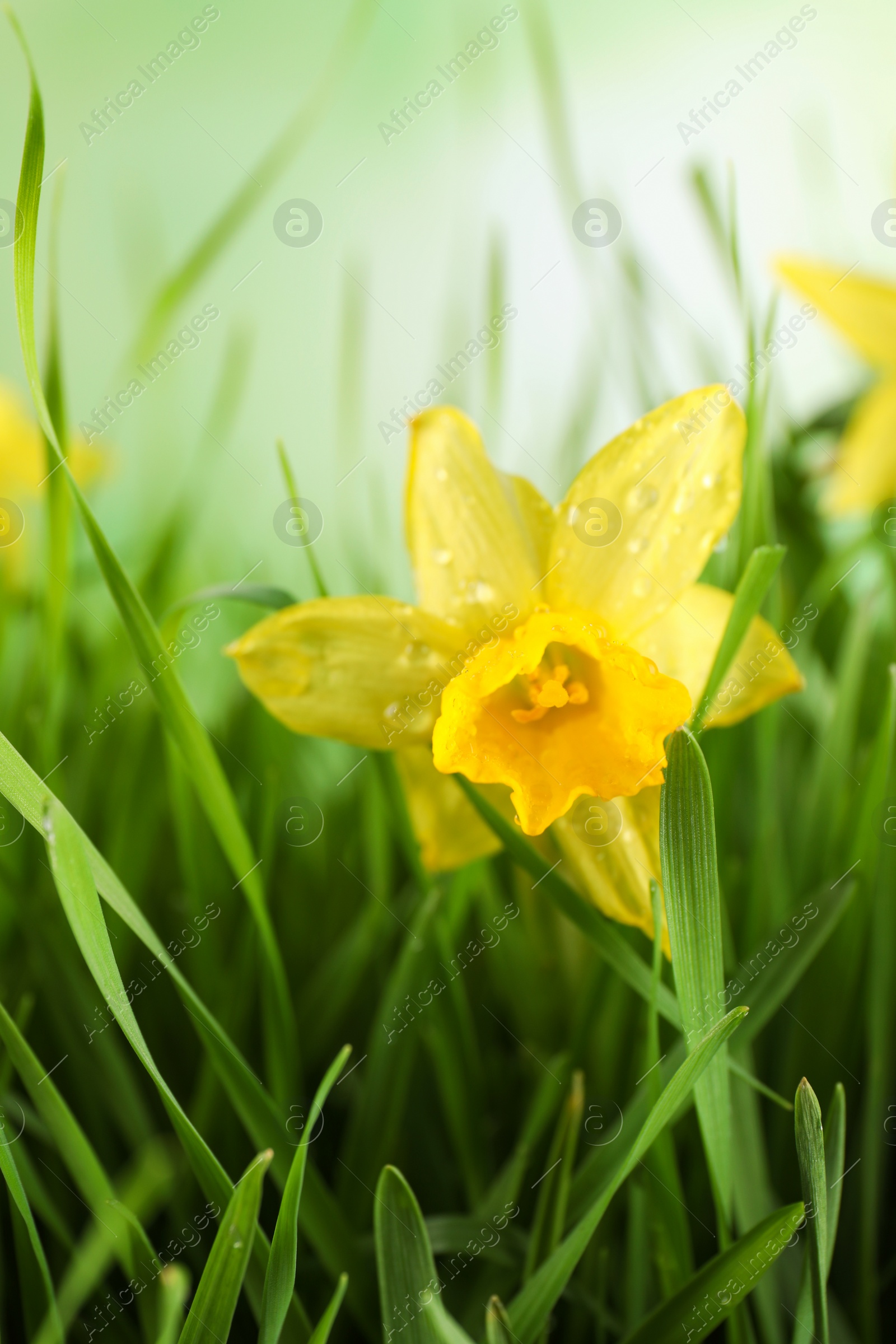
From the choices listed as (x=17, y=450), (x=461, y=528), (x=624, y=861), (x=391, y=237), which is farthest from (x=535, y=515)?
(x=391, y=237)

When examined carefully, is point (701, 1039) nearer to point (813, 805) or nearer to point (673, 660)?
point (673, 660)

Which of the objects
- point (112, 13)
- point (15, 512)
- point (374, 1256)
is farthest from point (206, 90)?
point (374, 1256)

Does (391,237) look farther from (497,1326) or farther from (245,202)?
(497,1326)

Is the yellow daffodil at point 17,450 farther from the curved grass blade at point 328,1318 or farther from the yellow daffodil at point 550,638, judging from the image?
the curved grass blade at point 328,1318

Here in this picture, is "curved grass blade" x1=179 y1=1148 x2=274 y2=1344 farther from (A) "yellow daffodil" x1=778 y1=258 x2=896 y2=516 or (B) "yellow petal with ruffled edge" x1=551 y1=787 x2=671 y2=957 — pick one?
(A) "yellow daffodil" x1=778 y1=258 x2=896 y2=516

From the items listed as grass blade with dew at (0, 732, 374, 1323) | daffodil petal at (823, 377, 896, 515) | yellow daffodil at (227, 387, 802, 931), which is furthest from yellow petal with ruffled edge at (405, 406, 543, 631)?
daffodil petal at (823, 377, 896, 515)

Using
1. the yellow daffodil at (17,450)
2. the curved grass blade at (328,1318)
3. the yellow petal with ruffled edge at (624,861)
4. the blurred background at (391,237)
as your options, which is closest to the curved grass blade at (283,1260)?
the curved grass blade at (328,1318)
